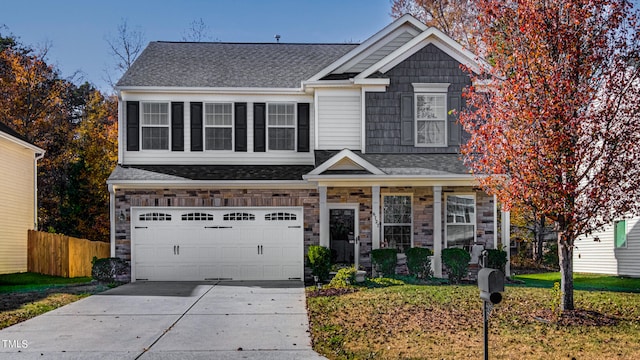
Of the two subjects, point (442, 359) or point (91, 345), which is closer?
point (442, 359)

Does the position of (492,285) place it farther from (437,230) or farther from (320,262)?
(437,230)

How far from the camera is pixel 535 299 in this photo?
1361 centimetres

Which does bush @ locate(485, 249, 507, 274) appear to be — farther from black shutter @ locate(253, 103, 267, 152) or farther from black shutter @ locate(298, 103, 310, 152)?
black shutter @ locate(253, 103, 267, 152)

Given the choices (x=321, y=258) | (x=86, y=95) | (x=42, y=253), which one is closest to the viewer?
(x=321, y=258)

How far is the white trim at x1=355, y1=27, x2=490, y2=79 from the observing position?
62.4 feet

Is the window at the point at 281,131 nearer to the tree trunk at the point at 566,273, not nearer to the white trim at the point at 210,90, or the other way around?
the white trim at the point at 210,90

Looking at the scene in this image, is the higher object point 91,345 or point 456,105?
point 456,105

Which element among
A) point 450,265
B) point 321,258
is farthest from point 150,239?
point 450,265

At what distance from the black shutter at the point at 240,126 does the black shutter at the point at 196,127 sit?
3.42 feet

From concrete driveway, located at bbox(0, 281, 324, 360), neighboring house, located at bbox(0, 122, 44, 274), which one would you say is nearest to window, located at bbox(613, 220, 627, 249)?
concrete driveway, located at bbox(0, 281, 324, 360)

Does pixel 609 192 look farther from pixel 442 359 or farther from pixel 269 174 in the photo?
pixel 269 174

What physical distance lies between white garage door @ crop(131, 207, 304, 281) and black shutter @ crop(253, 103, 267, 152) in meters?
2.06

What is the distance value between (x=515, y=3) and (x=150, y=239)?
11.6 meters

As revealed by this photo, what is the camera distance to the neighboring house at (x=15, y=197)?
21.9m
